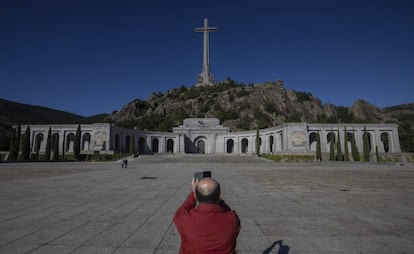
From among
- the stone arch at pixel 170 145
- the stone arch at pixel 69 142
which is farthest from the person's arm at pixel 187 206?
the stone arch at pixel 170 145

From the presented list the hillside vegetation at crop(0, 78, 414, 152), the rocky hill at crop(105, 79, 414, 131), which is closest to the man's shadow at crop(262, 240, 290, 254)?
the hillside vegetation at crop(0, 78, 414, 152)

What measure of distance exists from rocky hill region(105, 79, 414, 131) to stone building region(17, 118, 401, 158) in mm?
16603

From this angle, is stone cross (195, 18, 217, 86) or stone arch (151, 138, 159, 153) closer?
stone arch (151, 138, 159, 153)

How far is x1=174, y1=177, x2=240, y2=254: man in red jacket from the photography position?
2043 mm

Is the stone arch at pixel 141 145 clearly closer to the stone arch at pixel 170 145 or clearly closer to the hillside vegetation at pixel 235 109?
the stone arch at pixel 170 145

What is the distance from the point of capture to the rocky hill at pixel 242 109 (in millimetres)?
84250

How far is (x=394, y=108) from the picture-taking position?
413ft

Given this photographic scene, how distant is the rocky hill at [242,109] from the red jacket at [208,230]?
77148 millimetres

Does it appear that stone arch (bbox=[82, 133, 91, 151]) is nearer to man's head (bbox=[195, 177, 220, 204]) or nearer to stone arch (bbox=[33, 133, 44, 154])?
stone arch (bbox=[33, 133, 44, 154])

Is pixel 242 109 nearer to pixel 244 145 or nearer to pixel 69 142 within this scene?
pixel 244 145

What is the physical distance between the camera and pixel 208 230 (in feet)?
6.76

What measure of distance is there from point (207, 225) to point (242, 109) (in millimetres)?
89855

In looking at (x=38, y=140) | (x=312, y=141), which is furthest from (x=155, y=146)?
(x=312, y=141)

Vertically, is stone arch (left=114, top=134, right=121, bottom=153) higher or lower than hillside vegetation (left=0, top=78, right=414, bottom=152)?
lower
